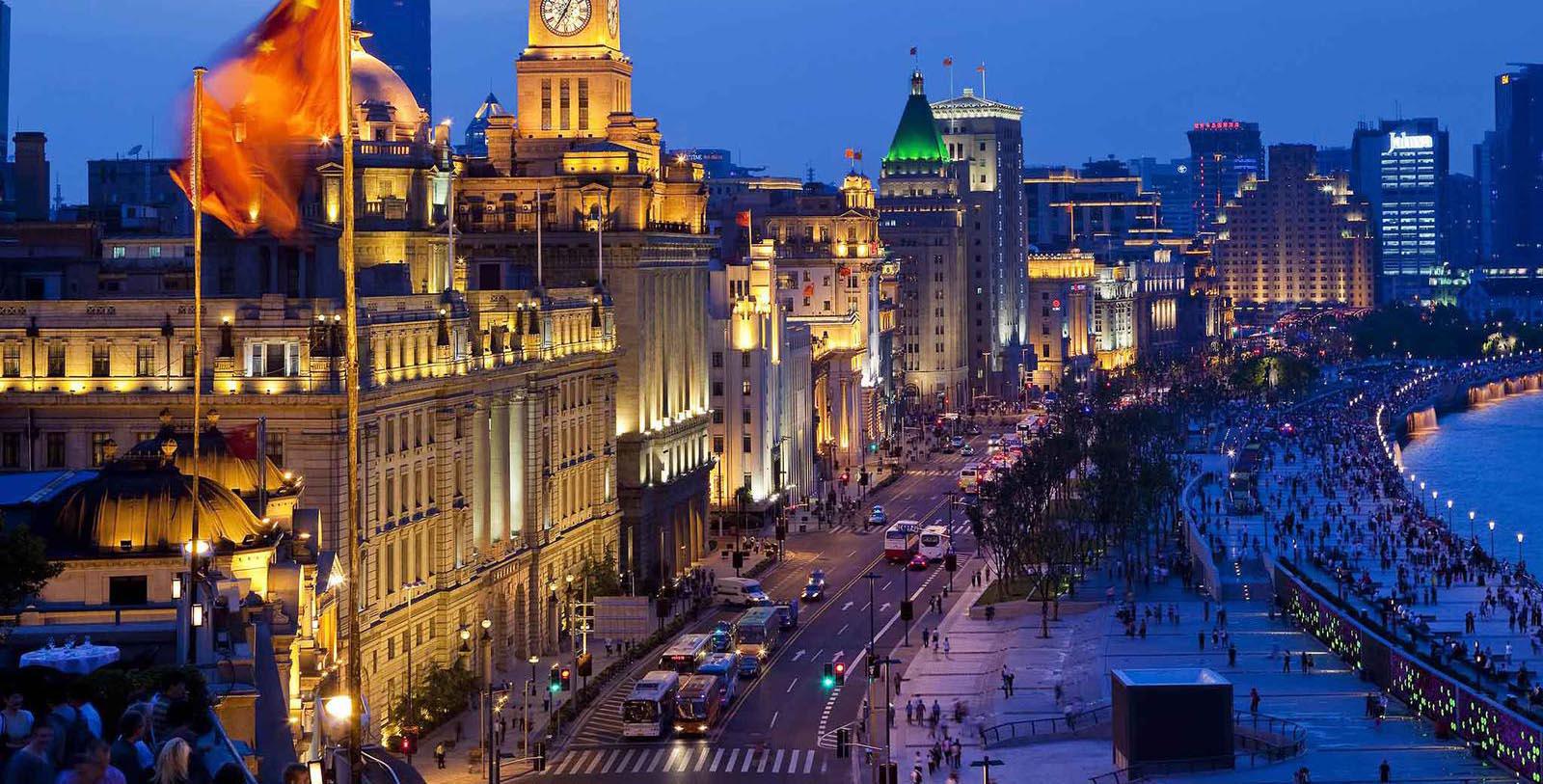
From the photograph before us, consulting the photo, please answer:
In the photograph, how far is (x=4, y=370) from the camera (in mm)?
77750

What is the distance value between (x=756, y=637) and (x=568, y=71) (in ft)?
128

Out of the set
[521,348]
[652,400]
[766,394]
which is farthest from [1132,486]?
[521,348]

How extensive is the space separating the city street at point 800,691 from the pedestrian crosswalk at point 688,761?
0.03 meters

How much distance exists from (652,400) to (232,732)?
80.9 metres

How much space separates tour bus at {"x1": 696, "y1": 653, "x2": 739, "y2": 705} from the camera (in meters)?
89.1

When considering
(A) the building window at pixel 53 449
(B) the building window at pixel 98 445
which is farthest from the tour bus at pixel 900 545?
(A) the building window at pixel 53 449

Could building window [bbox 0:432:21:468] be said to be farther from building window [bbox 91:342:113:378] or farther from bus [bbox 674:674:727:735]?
bus [bbox 674:674:727:735]

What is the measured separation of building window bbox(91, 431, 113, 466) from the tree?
100.0 feet

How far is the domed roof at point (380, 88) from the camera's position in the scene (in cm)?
10775

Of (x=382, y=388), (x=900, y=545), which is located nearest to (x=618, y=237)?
(x=900, y=545)

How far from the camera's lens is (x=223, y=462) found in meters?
65.2

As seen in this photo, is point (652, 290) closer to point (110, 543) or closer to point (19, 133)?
point (19, 133)

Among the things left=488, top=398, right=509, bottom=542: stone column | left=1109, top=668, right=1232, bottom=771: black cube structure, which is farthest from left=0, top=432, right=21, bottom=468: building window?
left=1109, top=668, right=1232, bottom=771: black cube structure

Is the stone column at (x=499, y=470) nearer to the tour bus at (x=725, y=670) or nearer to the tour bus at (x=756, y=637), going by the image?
the tour bus at (x=725, y=670)
